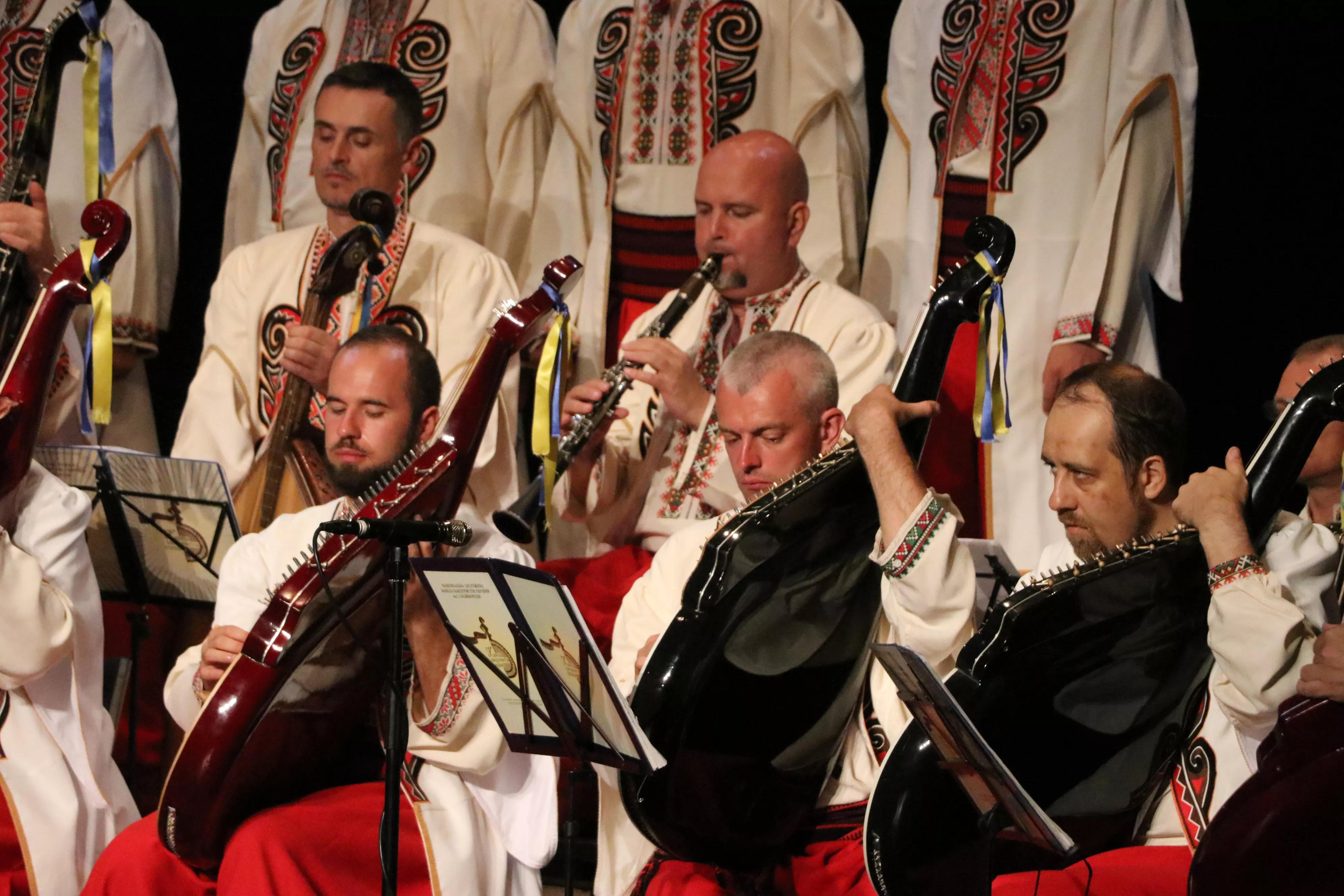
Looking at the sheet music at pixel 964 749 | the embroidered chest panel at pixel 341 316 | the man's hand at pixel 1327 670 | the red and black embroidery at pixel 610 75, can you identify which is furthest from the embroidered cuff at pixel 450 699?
the red and black embroidery at pixel 610 75

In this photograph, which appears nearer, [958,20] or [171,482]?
[171,482]

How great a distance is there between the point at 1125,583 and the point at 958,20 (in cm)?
284

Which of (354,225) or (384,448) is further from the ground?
(354,225)

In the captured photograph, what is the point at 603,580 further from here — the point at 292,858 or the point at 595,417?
the point at 292,858

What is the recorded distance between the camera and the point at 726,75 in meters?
5.44

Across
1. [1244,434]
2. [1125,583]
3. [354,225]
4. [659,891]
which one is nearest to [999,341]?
[1125,583]

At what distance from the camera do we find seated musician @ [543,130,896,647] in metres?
4.51

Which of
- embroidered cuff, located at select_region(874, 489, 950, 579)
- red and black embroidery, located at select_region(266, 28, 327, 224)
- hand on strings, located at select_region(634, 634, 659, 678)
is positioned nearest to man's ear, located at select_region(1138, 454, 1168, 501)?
embroidered cuff, located at select_region(874, 489, 950, 579)

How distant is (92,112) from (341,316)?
3.19ft

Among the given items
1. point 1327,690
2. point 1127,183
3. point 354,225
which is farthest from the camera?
point 354,225

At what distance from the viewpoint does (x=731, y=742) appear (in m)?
3.12

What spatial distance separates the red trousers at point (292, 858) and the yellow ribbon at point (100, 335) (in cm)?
111

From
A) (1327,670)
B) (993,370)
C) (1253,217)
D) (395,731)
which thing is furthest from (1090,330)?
(395,731)

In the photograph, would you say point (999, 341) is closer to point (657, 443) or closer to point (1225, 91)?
point (657, 443)
